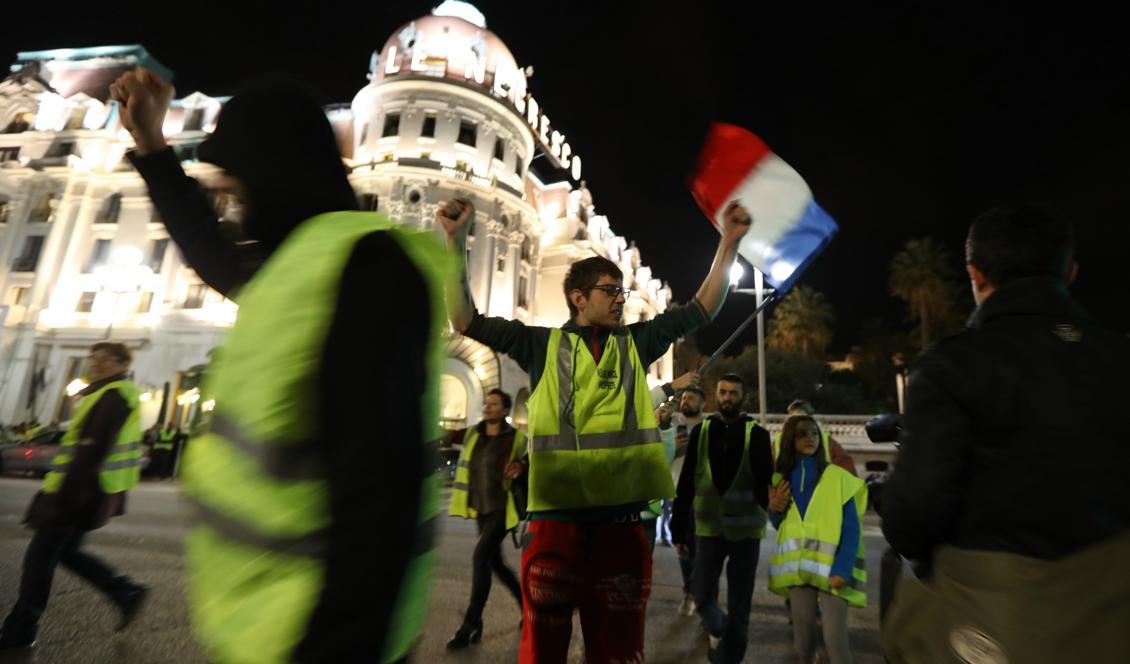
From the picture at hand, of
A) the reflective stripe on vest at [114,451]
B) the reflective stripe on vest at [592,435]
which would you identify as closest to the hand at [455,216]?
the reflective stripe on vest at [592,435]

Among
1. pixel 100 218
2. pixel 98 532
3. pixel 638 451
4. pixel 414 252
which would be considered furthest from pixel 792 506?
pixel 100 218

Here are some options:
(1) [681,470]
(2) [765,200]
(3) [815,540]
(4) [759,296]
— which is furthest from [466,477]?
(4) [759,296]

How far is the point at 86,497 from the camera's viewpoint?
4477mm

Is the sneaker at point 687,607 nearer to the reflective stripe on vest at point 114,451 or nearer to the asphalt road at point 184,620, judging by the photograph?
the asphalt road at point 184,620

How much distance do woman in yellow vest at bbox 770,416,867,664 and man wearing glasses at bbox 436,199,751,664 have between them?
1.96 m

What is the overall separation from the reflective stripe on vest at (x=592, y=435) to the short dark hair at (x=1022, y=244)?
57.0 inches

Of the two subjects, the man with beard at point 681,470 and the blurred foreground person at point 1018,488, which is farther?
the man with beard at point 681,470

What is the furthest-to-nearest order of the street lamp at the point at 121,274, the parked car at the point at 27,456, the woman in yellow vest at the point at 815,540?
the street lamp at the point at 121,274, the parked car at the point at 27,456, the woman in yellow vest at the point at 815,540

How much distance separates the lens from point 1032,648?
1400mm

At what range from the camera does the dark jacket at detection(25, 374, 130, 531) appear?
437 centimetres

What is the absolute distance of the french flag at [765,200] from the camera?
495cm

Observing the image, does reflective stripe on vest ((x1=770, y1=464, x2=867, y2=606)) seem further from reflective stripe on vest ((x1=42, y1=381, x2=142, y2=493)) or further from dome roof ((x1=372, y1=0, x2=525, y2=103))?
dome roof ((x1=372, y1=0, x2=525, y2=103))

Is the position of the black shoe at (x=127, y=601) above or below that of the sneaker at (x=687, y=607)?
above

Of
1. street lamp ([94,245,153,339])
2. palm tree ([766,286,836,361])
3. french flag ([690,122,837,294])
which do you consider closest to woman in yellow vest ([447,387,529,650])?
french flag ([690,122,837,294])
